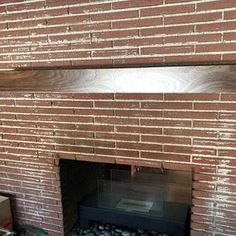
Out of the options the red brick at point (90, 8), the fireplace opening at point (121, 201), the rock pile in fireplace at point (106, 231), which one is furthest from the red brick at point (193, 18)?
the rock pile in fireplace at point (106, 231)

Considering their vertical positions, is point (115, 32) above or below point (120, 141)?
above

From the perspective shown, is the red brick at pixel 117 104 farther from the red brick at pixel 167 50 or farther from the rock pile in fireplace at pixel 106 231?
the rock pile in fireplace at pixel 106 231

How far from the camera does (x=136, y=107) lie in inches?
67.7

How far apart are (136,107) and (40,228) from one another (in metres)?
1.30

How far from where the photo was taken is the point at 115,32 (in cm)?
166

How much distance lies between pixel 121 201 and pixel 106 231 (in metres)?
0.26

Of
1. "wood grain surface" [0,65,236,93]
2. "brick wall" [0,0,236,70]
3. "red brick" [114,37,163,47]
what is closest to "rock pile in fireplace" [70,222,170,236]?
"wood grain surface" [0,65,236,93]

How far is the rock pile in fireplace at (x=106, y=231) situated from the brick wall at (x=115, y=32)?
1310 millimetres

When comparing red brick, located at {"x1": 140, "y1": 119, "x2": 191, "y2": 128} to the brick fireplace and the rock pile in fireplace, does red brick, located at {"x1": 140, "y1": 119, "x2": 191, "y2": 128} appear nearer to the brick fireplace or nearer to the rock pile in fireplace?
the brick fireplace

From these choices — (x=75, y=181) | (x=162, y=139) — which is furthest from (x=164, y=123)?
(x=75, y=181)

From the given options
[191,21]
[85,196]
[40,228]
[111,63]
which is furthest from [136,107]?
[40,228]

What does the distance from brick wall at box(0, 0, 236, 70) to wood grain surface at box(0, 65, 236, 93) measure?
0.06m

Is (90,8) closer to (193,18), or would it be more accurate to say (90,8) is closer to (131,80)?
(131,80)

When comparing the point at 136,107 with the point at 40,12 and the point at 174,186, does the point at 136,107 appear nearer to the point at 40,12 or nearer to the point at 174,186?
the point at 40,12
